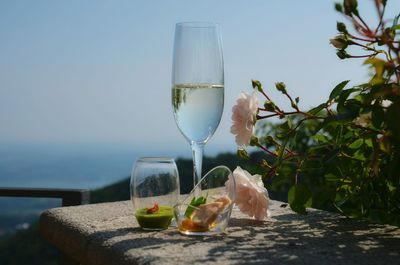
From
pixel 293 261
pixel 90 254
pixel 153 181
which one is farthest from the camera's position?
pixel 153 181

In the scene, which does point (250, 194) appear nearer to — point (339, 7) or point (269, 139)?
point (269, 139)

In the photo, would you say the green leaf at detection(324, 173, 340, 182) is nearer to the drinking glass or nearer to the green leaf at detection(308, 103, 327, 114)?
the green leaf at detection(308, 103, 327, 114)

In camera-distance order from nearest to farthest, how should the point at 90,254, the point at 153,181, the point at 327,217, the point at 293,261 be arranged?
the point at 293,261 < the point at 90,254 < the point at 153,181 < the point at 327,217

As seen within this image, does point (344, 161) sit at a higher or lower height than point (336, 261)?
higher

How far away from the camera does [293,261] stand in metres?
1.04

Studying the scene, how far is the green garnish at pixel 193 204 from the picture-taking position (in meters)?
1.30

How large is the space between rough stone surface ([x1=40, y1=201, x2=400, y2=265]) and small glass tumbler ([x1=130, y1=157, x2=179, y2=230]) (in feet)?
0.19

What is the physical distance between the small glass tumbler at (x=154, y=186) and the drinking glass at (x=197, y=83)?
0.07 m

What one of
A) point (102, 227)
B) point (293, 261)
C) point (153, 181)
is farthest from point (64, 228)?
point (293, 261)

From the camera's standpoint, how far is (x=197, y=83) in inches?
56.9

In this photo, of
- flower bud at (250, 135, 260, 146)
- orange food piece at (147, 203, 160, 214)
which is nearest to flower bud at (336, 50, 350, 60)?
flower bud at (250, 135, 260, 146)

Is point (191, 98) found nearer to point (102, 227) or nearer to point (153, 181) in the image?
point (153, 181)

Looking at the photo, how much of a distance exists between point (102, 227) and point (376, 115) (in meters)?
0.71

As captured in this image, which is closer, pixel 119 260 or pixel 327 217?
pixel 119 260
